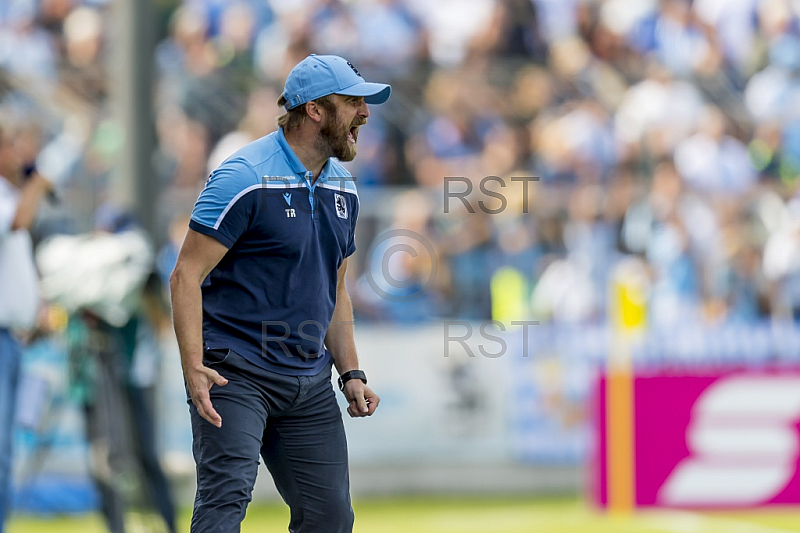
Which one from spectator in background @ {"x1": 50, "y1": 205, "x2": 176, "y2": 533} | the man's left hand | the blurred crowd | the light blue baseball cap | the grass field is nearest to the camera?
the light blue baseball cap

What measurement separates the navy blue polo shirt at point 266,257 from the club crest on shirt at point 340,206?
0.07m

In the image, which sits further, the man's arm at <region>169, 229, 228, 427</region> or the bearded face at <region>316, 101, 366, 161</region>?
the bearded face at <region>316, 101, 366, 161</region>

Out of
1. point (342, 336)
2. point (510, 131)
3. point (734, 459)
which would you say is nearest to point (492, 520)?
point (734, 459)

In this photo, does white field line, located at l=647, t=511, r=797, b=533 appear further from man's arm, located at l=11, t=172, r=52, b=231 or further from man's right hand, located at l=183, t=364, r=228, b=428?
man's right hand, located at l=183, t=364, r=228, b=428

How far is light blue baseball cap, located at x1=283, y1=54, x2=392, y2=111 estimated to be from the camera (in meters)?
4.78

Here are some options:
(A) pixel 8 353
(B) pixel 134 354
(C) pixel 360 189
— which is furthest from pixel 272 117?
(A) pixel 8 353

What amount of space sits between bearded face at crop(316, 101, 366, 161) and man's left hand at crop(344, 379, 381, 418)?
0.93 metres

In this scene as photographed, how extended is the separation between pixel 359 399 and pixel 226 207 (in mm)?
1009

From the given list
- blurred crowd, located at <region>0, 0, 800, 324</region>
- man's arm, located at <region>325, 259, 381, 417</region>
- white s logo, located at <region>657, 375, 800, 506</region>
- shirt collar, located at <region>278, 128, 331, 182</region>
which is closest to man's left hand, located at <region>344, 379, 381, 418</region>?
man's arm, located at <region>325, 259, 381, 417</region>

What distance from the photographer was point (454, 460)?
38.6 feet

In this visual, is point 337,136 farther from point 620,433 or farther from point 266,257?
point 620,433

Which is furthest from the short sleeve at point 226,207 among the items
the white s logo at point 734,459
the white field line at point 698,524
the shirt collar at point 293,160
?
the white s logo at point 734,459

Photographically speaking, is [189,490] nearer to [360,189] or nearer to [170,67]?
[360,189]

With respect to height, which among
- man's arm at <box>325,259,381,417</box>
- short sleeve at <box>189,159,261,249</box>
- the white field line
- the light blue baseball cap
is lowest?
the white field line
